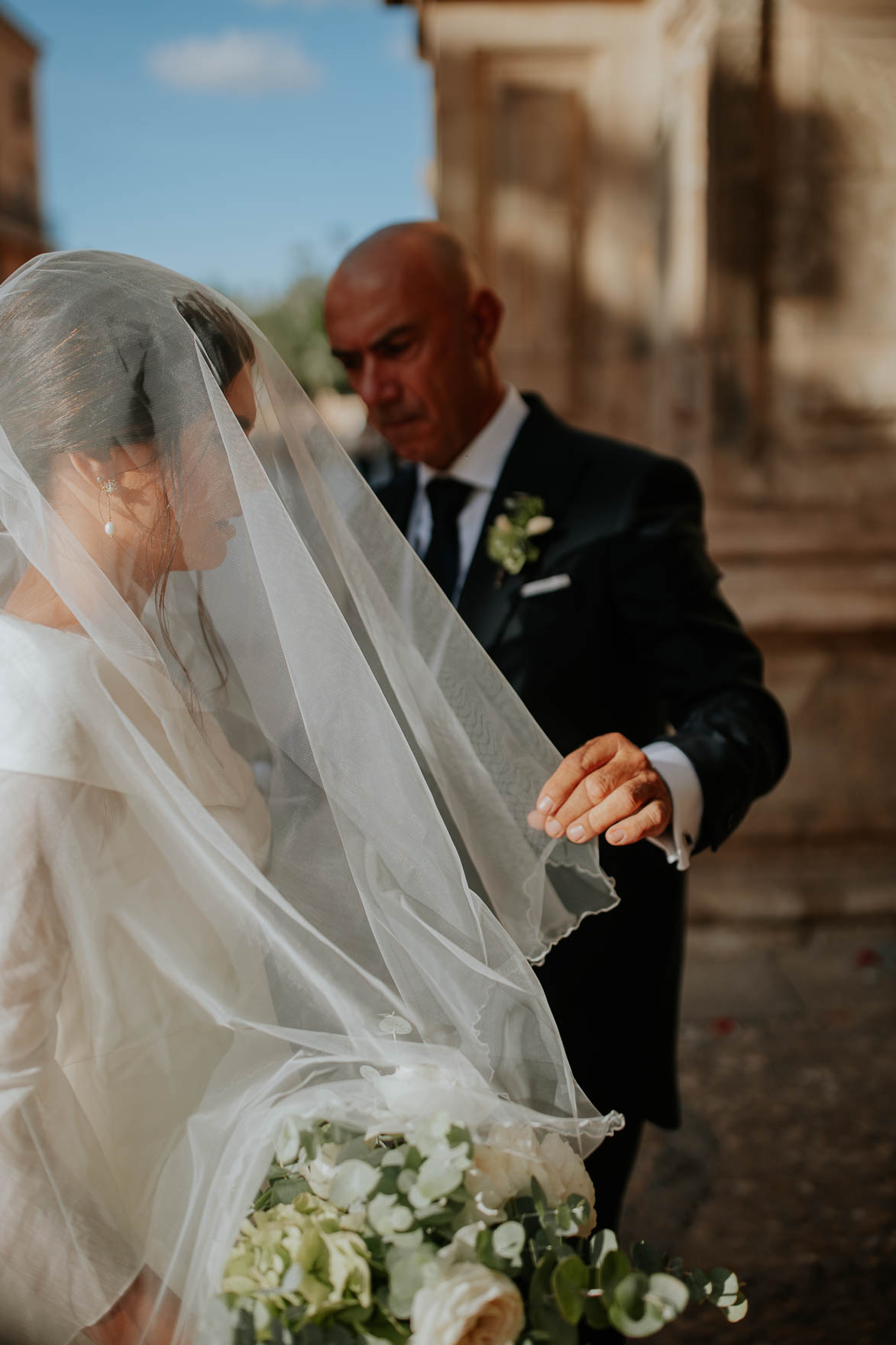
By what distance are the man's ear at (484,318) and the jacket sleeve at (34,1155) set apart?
64.3 inches

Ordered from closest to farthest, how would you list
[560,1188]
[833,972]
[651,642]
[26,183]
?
[560,1188] → [651,642] → [833,972] → [26,183]

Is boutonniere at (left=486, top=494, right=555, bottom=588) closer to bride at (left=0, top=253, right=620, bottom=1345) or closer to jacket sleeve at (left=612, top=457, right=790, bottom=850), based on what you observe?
jacket sleeve at (left=612, top=457, right=790, bottom=850)

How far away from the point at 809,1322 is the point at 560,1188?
1.89 m

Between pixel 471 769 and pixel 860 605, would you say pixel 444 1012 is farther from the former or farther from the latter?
pixel 860 605

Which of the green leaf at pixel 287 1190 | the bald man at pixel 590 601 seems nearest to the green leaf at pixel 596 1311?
the green leaf at pixel 287 1190

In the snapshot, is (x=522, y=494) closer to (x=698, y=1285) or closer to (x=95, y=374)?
(x=95, y=374)

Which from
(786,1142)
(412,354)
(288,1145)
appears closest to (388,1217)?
(288,1145)

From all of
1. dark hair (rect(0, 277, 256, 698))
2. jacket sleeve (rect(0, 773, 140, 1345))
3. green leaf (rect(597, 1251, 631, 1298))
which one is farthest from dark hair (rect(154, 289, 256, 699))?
green leaf (rect(597, 1251, 631, 1298))

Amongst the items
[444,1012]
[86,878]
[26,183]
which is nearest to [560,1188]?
[444,1012]

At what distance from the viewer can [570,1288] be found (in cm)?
100

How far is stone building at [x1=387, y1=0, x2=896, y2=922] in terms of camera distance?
14.0 ft

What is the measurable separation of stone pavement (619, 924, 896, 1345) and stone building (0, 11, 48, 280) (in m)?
29.3

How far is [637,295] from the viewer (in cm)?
473

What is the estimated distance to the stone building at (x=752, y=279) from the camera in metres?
4.26
